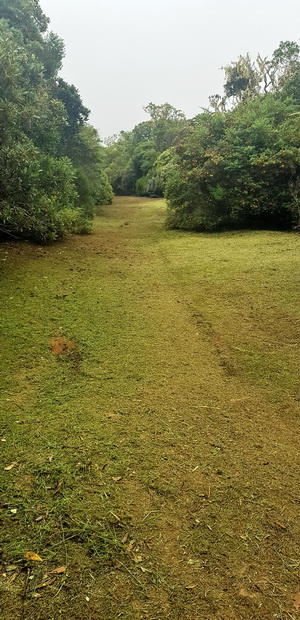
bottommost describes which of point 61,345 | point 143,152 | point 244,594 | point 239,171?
point 244,594

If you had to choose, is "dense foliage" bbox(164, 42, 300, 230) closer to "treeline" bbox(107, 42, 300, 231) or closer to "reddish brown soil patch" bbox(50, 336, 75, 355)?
"treeline" bbox(107, 42, 300, 231)

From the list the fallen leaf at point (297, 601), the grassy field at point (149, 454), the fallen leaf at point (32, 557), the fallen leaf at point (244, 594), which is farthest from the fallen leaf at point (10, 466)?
the fallen leaf at point (297, 601)

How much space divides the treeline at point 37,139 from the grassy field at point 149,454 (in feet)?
6.41

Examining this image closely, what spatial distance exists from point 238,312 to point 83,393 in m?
2.42

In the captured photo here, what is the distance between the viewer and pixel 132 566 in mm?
1636

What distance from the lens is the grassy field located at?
1.56m

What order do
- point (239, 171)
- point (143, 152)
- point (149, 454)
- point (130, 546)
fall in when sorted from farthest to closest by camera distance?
point (143, 152), point (239, 171), point (149, 454), point (130, 546)

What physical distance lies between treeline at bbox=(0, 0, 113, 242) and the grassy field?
195 centimetres

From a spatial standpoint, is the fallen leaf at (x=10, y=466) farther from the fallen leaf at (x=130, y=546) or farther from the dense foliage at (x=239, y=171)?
the dense foliage at (x=239, y=171)

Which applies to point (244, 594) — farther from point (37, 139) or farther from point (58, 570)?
point (37, 139)

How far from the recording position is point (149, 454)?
232 cm

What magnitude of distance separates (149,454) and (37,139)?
25.7 ft

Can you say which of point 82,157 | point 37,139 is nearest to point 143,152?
point 82,157

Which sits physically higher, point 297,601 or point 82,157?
point 82,157
